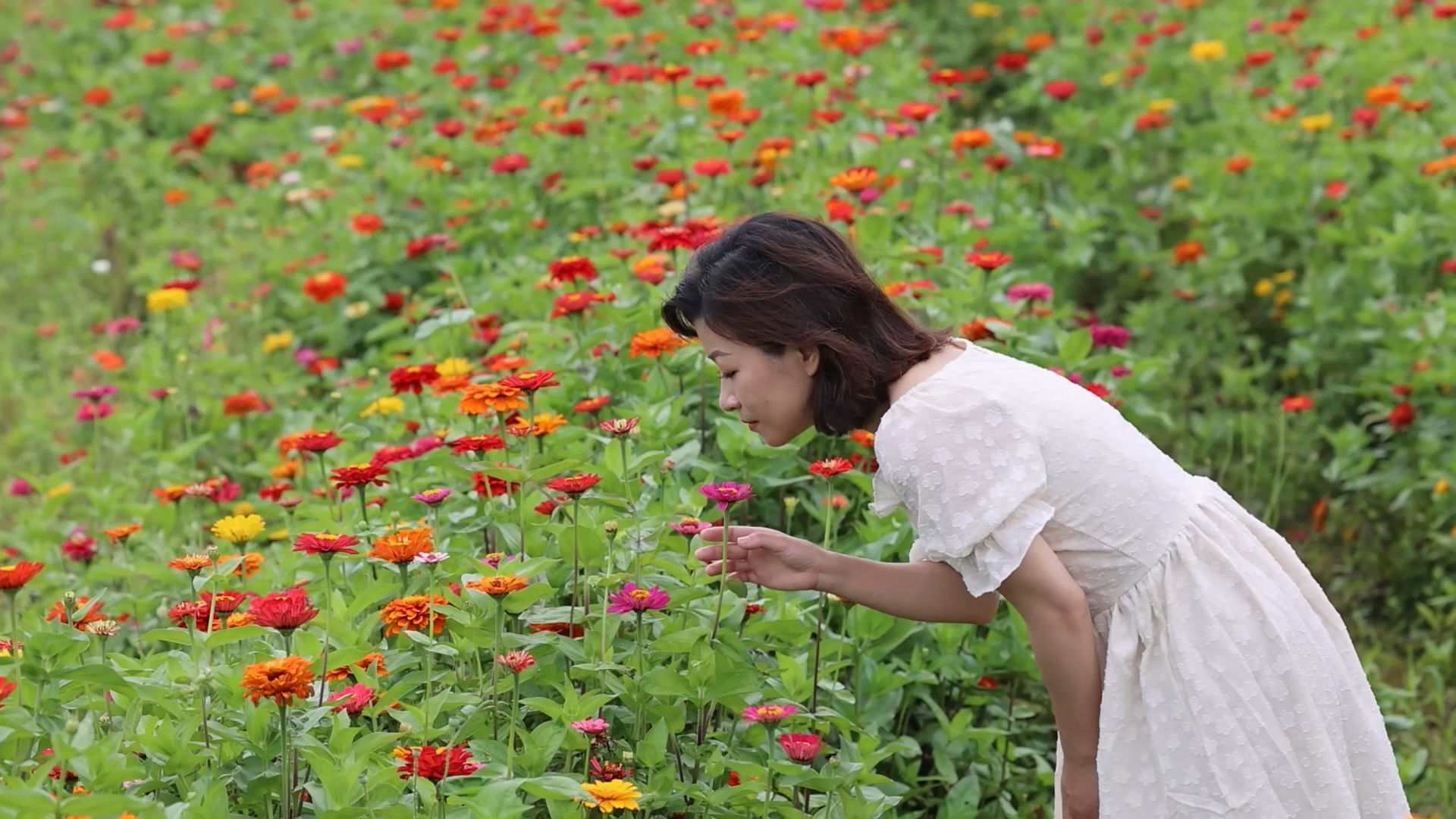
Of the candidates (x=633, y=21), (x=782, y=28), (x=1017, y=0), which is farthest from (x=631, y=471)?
(x=1017, y=0)

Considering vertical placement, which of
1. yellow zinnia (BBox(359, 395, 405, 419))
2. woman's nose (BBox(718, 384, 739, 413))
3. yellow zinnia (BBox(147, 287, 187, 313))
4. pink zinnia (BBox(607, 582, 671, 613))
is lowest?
yellow zinnia (BBox(147, 287, 187, 313))

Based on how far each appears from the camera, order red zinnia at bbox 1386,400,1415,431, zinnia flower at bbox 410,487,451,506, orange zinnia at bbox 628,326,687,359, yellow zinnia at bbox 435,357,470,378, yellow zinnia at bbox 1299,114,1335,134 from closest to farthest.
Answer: zinnia flower at bbox 410,487,451,506 → orange zinnia at bbox 628,326,687,359 → yellow zinnia at bbox 435,357,470,378 → red zinnia at bbox 1386,400,1415,431 → yellow zinnia at bbox 1299,114,1335,134

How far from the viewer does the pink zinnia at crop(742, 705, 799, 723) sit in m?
1.79

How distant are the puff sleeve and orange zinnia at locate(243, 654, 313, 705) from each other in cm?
64

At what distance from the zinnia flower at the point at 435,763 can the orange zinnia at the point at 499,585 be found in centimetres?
Answer: 17

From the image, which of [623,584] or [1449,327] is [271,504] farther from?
[1449,327]

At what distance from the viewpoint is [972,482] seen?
1647mm

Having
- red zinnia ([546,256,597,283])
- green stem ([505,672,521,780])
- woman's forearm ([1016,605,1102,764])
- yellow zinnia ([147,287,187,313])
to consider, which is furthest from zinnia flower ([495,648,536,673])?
yellow zinnia ([147,287,187,313])

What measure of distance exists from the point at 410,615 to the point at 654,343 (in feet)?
2.40

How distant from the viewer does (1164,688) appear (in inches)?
67.4

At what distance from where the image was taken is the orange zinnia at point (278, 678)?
1.58 meters

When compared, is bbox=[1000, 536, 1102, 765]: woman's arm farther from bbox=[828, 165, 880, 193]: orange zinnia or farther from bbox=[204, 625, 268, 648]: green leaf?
bbox=[828, 165, 880, 193]: orange zinnia

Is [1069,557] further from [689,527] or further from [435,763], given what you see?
[435,763]

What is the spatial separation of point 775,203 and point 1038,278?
0.75 metres
